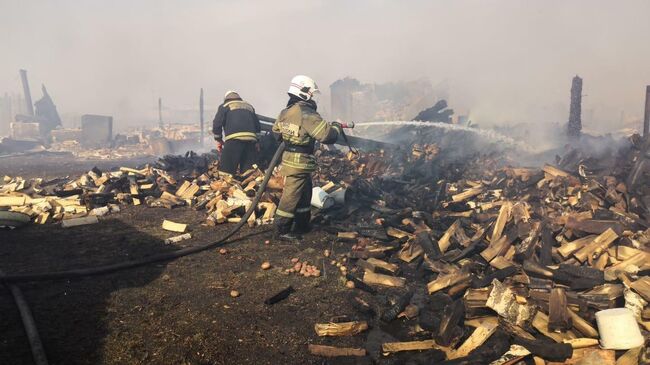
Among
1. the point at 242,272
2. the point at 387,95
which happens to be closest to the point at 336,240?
the point at 242,272

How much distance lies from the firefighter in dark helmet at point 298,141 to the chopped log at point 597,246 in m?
3.84

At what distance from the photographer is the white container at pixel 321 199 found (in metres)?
8.15

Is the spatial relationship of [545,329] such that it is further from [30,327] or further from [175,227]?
[175,227]

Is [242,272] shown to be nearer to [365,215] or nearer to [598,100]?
[365,215]

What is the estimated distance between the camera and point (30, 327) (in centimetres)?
345

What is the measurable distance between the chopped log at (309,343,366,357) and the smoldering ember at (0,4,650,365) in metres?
0.01

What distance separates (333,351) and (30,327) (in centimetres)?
273

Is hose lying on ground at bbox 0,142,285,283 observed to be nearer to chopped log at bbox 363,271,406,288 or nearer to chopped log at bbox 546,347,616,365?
chopped log at bbox 363,271,406,288

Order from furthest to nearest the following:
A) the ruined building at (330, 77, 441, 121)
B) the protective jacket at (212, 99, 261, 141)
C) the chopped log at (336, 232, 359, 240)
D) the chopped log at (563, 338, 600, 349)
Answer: the ruined building at (330, 77, 441, 121) → the protective jacket at (212, 99, 261, 141) → the chopped log at (336, 232, 359, 240) → the chopped log at (563, 338, 600, 349)

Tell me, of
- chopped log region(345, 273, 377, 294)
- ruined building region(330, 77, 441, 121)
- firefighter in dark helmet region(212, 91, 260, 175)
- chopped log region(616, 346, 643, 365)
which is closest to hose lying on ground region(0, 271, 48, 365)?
chopped log region(345, 273, 377, 294)

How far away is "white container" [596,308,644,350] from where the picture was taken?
10.1 ft

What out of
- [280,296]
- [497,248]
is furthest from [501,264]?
[280,296]

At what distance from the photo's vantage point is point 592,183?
7328 mm

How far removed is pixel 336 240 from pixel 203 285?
2.52m
